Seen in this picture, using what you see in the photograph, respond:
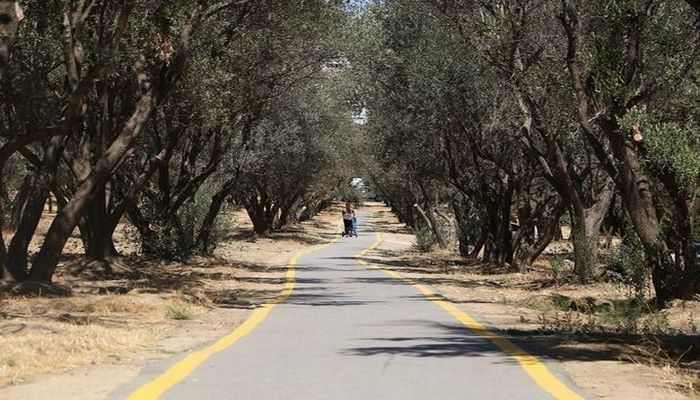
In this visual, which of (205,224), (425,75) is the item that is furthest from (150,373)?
(205,224)

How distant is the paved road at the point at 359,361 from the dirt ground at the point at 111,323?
0.76m

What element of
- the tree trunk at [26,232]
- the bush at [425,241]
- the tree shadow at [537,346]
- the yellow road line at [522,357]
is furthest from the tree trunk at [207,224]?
the tree shadow at [537,346]

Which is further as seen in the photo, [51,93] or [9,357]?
[51,93]

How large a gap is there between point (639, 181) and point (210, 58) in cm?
1054

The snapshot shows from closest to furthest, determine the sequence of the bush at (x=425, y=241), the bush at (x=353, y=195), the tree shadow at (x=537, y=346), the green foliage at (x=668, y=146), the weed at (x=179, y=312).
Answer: the tree shadow at (x=537, y=346), the green foliage at (x=668, y=146), the weed at (x=179, y=312), the bush at (x=425, y=241), the bush at (x=353, y=195)

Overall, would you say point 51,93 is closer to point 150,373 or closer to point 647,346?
point 150,373

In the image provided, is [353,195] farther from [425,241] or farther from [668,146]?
[668,146]

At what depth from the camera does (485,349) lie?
10.7 m

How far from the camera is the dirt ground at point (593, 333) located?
8398 millimetres

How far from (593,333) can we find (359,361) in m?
3.86

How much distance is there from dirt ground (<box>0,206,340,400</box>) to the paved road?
757 mm

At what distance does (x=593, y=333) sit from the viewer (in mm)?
12094

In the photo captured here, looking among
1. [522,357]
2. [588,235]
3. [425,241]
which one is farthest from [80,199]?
[425,241]

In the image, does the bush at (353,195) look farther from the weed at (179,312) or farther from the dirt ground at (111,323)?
the weed at (179,312)
